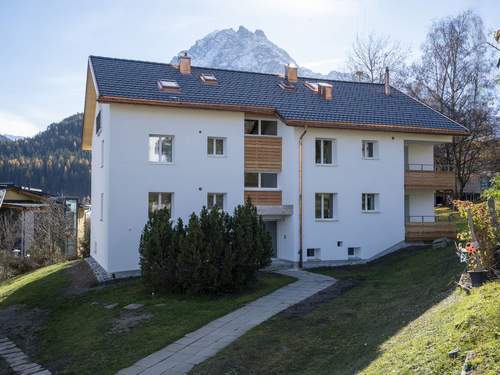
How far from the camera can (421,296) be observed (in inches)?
471

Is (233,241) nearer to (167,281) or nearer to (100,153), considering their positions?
(167,281)

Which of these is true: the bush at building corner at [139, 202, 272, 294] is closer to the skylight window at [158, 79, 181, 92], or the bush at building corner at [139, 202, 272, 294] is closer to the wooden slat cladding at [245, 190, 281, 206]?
the wooden slat cladding at [245, 190, 281, 206]

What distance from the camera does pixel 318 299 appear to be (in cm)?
1423

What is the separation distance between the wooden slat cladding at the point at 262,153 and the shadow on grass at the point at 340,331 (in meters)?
7.76

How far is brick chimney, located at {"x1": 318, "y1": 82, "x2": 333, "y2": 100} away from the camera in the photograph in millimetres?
24500

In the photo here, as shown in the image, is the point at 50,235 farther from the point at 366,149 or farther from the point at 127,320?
the point at 366,149

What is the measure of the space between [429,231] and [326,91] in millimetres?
7922

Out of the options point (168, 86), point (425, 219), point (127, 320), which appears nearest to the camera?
point (127, 320)

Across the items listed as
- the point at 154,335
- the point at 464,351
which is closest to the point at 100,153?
the point at 154,335

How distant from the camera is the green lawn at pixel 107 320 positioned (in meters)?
10.9

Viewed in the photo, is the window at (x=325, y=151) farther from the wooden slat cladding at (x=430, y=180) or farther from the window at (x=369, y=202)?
the wooden slat cladding at (x=430, y=180)

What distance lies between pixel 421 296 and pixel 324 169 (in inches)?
422

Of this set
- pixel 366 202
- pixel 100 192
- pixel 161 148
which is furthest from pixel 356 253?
pixel 100 192

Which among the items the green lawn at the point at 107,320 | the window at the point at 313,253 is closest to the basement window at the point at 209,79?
the window at the point at 313,253
